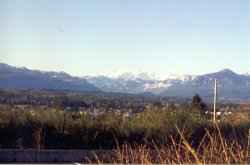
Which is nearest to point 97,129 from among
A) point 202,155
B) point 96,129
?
point 96,129

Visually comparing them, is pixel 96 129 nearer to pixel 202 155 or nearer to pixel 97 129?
pixel 97 129

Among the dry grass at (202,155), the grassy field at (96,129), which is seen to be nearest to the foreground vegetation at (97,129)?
the grassy field at (96,129)

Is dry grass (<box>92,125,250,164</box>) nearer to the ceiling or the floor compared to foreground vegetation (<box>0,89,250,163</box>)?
nearer to the ceiling

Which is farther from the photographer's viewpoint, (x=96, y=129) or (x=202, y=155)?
(x=96, y=129)

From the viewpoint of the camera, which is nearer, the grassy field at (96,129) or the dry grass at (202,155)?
the dry grass at (202,155)

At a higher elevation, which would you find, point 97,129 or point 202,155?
point 202,155

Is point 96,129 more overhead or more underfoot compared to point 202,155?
more underfoot

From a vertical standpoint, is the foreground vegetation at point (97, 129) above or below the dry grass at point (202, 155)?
below

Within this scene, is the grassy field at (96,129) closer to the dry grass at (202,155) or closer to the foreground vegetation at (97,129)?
the foreground vegetation at (97,129)

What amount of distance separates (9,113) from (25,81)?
147742mm

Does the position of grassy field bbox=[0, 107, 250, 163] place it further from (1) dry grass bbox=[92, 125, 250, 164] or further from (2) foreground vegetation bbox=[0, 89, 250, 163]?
(1) dry grass bbox=[92, 125, 250, 164]

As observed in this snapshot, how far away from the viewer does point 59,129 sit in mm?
28984

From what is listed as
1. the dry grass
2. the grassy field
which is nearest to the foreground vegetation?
the grassy field

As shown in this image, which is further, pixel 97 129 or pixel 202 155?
pixel 97 129
